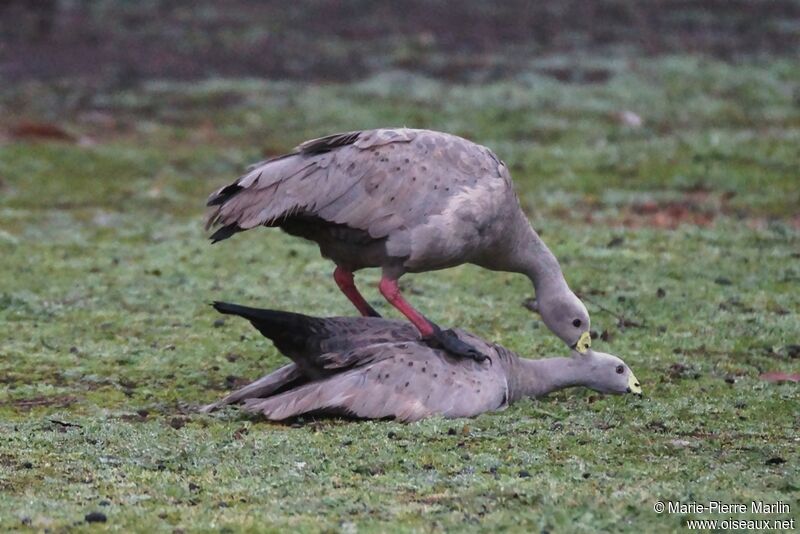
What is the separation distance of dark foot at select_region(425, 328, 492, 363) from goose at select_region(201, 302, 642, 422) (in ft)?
0.11

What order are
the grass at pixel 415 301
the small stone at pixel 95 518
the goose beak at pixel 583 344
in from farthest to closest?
the goose beak at pixel 583 344 < the grass at pixel 415 301 < the small stone at pixel 95 518

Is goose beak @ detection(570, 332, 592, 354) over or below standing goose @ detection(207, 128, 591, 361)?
below

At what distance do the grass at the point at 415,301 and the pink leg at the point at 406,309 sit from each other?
0.69 metres

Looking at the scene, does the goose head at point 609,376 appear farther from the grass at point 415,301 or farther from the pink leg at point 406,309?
the pink leg at point 406,309

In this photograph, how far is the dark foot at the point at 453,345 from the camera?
8.02 m

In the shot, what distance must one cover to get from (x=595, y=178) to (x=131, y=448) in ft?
31.6

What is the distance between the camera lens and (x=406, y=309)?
27.5 ft

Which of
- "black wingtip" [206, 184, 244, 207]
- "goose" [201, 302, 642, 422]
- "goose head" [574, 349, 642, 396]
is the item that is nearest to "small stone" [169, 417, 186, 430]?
"goose" [201, 302, 642, 422]

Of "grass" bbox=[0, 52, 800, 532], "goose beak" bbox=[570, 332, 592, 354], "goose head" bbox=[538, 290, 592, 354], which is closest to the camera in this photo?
"grass" bbox=[0, 52, 800, 532]

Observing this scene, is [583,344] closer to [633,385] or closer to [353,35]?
[633,385]

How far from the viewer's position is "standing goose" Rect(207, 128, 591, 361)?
812cm

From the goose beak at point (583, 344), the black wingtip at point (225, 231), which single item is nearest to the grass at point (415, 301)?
the goose beak at point (583, 344)

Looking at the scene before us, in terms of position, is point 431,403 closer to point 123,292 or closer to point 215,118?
point 123,292

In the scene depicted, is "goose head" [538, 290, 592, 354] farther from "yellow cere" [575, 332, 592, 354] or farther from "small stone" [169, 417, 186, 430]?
"small stone" [169, 417, 186, 430]
